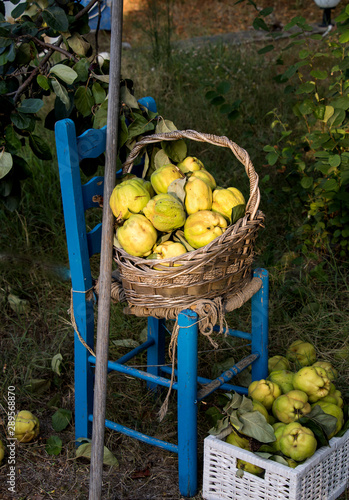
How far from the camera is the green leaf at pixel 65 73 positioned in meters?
1.79

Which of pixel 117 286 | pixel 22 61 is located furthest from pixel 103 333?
pixel 22 61

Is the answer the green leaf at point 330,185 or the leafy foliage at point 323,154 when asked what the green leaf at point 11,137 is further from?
the green leaf at point 330,185

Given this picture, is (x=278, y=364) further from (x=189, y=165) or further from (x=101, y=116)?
(x=101, y=116)

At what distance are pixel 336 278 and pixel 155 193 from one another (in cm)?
129

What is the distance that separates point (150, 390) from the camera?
2.29 metres

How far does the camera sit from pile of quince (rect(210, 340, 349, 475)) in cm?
156

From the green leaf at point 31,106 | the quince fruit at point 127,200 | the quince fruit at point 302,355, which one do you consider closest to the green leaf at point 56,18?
the green leaf at point 31,106

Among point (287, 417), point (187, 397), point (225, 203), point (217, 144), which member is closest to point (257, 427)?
point (287, 417)

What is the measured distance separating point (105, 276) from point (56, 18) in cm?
90

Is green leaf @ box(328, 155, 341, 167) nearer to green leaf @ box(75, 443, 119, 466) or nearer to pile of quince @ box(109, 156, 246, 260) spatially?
pile of quince @ box(109, 156, 246, 260)

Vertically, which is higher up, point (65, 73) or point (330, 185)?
point (65, 73)

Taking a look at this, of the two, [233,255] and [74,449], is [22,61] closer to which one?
[233,255]

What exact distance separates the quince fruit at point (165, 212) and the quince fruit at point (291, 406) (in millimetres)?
645

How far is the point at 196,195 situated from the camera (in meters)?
1.63
